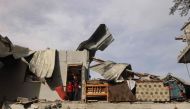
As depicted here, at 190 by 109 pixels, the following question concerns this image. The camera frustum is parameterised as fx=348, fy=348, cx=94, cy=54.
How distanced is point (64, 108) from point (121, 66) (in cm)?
564

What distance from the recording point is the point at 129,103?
19.6m

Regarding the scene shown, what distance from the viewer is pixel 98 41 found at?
23.5 metres

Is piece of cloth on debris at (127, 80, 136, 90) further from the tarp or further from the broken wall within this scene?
the broken wall

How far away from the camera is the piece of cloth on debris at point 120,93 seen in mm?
20062

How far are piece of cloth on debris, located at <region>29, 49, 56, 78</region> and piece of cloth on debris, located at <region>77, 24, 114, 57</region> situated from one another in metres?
1.98

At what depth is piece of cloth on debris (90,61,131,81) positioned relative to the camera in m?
22.7

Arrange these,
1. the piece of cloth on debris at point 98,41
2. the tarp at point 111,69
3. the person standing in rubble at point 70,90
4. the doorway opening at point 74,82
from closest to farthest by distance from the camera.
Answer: the person standing in rubble at point 70,90
the doorway opening at point 74,82
the tarp at point 111,69
the piece of cloth on debris at point 98,41

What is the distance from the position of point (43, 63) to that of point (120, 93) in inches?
215

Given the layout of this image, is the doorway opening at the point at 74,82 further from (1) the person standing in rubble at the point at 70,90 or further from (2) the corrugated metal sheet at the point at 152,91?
(2) the corrugated metal sheet at the point at 152,91

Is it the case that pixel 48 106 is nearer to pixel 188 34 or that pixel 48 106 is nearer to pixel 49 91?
pixel 49 91

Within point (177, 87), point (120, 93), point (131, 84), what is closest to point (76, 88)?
point (120, 93)

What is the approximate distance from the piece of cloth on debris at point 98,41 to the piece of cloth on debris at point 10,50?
3.57 meters

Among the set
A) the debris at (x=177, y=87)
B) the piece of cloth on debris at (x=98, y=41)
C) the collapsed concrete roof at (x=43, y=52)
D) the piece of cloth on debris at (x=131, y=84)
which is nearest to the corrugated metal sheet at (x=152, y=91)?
the piece of cloth on debris at (x=131, y=84)

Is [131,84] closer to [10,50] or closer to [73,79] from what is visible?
[73,79]
